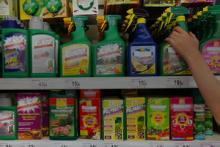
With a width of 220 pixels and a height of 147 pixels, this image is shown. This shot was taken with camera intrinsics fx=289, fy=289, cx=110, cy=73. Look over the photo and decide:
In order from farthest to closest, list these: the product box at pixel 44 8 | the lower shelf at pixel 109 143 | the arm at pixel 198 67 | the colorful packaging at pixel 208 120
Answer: the product box at pixel 44 8 → the colorful packaging at pixel 208 120 → the lower shelf at pixel 109 143 → the arm at pixel 198 67

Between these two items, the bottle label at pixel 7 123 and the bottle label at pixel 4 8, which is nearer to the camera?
the bottle label at pixel 7 123

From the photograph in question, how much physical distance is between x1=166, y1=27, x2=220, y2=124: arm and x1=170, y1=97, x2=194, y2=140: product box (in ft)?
0.43

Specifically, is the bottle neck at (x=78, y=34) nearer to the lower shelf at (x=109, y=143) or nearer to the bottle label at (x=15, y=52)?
the bottle label at (x=15, y=52)

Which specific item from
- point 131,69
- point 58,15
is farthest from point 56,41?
point 131,69

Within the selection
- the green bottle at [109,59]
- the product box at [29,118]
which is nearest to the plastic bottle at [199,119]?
the green bottle at [109,59]

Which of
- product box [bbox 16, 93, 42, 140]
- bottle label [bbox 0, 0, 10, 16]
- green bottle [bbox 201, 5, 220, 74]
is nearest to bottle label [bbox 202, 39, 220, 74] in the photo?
green bottle [bbox 201, 5, 220, 74]

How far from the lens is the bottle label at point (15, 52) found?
1278 millimetres

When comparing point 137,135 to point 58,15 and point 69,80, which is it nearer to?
point 69,80

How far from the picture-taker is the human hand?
3.85ft

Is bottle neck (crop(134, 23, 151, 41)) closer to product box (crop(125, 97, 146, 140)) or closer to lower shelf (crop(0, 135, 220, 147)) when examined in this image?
product box (crop(125, 97, 146, 140))

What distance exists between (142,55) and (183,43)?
0.58 ft

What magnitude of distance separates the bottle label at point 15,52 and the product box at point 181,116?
689 mm

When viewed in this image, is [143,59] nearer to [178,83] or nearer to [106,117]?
[178,83]

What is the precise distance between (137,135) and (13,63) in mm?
634
